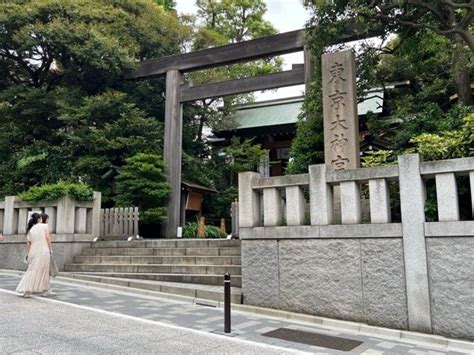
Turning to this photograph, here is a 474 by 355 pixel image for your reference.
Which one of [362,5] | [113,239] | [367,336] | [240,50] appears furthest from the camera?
[240,50]

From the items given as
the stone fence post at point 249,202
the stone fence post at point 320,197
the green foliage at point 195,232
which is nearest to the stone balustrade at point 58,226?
the green foliage at point 195,232

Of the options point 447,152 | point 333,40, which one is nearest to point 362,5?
point 333,40

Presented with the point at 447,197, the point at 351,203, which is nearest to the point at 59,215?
the point at 351,203

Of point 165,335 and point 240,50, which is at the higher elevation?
point 240,50

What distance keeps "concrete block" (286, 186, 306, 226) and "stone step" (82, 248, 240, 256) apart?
292 centimetres

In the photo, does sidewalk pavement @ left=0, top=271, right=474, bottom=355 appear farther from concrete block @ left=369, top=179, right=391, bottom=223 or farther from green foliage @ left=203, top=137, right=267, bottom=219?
green foliage @ left=203, top=137, right=267, bottom=219

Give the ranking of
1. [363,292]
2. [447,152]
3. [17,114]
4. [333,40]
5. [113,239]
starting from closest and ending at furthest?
[363,292]
[447,152]
[333,40]
[113,239]
[17,114]

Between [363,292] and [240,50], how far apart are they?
439 inches

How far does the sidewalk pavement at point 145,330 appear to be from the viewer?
17.4 ft

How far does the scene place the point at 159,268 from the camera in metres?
10.4

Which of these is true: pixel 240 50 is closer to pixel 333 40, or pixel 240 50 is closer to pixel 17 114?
pixel 333 40

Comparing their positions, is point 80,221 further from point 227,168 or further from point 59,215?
point 227,168

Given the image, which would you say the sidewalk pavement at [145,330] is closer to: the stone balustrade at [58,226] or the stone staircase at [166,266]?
the stone staircase at [166,266]

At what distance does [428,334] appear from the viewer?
612 centimetres
